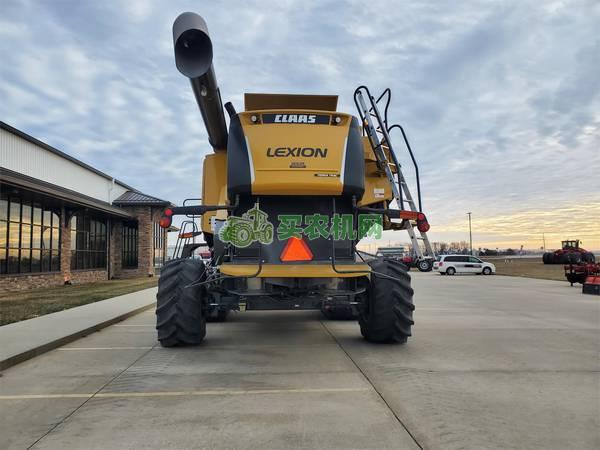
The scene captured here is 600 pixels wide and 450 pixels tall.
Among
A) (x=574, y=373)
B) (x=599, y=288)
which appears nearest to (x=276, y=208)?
(x=574, y=373)

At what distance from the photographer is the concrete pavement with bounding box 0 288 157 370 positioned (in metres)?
6.81

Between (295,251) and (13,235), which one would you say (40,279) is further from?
(295,251)

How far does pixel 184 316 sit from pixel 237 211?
1653mm

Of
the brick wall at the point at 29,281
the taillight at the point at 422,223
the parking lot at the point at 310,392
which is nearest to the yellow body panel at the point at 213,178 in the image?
A: the parking lot at the point at 310,392

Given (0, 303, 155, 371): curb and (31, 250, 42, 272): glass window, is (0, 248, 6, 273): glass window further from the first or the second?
(0, 303, 155, 371): curb

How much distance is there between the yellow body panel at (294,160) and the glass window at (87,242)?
685 inches

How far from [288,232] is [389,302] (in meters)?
1.72

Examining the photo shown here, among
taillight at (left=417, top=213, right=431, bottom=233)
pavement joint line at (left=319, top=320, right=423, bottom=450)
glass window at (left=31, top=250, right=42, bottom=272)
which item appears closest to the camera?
pavement joint line at (left=319, top=320, right=423, bottom=450)

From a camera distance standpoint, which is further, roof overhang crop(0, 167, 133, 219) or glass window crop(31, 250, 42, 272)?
glass window crop(31, 250, 42, 272)

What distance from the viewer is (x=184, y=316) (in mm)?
6871

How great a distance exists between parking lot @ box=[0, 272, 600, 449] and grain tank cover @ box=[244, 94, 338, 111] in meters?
3.71

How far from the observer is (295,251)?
652cm

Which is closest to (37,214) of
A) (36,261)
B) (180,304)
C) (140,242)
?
(36,261)

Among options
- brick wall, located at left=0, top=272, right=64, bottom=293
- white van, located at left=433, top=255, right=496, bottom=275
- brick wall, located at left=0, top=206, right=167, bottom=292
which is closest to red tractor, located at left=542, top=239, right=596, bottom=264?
white van, located at left=433, top=255, right=496, bottom=275
